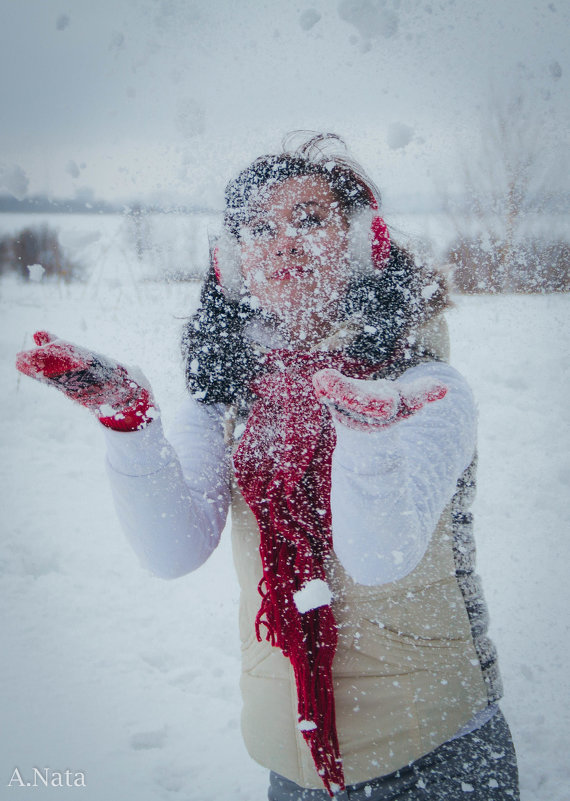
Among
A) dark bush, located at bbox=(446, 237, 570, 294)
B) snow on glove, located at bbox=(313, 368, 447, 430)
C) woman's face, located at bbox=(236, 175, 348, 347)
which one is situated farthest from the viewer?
dark bush, located at bbox=(446, 237, 570, 294)

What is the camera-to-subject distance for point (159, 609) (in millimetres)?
2088

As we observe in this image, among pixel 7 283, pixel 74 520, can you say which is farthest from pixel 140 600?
pixel 7 283

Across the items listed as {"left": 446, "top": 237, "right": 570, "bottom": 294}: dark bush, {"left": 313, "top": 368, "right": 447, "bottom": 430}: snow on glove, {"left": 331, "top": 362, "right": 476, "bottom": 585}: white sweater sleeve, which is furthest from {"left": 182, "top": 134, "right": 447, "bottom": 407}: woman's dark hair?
{"left": 446, "top": 237, "right": 570, "bottom": 294}: dark bush

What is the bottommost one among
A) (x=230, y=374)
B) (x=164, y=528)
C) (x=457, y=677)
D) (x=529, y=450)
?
(x=529, y=450)

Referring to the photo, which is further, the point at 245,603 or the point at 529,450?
the point at 529,450

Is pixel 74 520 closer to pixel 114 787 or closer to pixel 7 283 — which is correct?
pixel 114 787

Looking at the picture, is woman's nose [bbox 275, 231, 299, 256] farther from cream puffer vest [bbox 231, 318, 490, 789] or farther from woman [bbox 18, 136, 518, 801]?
cream puffer vest [bbox 231, 318, 490, 789]

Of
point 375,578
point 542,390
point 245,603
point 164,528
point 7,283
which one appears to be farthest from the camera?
point 7,283

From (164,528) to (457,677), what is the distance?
653 millimetres

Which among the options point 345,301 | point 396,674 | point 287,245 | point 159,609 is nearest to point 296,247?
point 287,245

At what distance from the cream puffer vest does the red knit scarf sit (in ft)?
0.13

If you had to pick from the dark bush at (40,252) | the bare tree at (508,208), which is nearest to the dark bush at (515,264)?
the bare tree at (508,208)

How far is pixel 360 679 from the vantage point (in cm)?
88

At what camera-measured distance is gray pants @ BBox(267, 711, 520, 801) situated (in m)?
0.82
